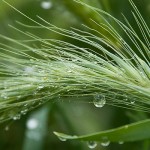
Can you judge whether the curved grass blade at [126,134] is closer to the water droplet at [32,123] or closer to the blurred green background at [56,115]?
the blurred green background at [56,115]

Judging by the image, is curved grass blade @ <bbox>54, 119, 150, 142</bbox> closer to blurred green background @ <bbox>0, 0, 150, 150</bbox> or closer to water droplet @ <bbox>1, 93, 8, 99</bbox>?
water droplet @ <bbox>1, 93, 8, 99</bbox>

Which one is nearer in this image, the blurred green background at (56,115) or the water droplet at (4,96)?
the water droplet at (4,96)

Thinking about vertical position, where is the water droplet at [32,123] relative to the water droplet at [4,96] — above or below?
above

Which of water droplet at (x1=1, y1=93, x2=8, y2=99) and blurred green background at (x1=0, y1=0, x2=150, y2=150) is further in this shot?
blurred green background at (x1=0, y1=0, x2=150, y2=150)

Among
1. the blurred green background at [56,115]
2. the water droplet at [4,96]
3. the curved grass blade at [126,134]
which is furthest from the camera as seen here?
the blurred green background at [56,115]

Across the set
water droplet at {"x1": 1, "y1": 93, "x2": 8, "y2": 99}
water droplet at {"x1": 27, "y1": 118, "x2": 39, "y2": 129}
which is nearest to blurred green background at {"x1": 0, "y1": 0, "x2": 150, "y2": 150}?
water droplet at {"x1": 27, "y1": 118, "x2": 39, "y2": 129}

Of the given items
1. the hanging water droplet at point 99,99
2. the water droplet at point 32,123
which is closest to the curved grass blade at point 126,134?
the hanging water droplet at point 99,99

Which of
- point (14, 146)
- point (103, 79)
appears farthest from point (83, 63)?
point (14, 146)

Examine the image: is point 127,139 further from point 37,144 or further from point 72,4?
point 37,144
